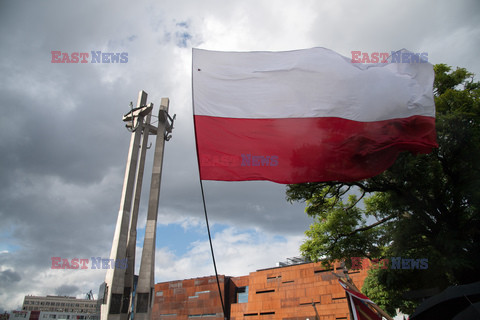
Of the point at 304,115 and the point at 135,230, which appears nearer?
the point at 304,115

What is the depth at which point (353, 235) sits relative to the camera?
12914mm

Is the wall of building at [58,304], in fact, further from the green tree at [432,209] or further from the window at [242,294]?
the green tree at [432,209]

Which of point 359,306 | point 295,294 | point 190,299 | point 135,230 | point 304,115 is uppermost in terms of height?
point 135,230

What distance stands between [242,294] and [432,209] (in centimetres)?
5364

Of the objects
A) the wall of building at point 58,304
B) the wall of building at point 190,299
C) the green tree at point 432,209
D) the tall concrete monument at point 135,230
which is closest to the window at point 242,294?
the wall of building at point 190,299

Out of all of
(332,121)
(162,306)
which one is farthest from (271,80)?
(162,306)

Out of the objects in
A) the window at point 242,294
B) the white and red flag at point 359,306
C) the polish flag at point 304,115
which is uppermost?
the polish flag at point 304,115

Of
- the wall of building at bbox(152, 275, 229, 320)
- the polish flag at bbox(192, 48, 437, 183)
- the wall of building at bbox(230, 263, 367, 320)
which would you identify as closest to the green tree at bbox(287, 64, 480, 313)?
the polish flag at bbox(192, 48, 437, 183)

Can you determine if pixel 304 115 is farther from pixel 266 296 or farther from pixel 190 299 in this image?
pixel 190 299

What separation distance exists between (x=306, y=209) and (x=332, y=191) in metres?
Answer: 1.64

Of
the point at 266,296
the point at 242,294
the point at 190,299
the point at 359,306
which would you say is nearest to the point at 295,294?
the point at 266,296

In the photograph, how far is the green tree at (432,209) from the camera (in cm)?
996

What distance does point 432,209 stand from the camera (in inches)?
424

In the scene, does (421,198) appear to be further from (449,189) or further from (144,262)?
(144,262)
